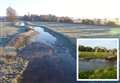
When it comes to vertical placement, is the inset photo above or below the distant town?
below

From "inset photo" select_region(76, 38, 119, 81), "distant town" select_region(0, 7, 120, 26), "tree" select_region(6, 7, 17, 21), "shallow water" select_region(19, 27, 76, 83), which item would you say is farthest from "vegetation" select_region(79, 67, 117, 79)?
"tree" select_region(6, 7, 17, 21)

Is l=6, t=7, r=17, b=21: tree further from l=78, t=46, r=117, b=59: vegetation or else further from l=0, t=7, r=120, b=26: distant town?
l=78, t=46, r=117, b=59: vegetation

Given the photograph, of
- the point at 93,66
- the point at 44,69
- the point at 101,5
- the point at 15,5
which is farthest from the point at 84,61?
the point at 15,5

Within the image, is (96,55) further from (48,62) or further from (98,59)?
(48,62)

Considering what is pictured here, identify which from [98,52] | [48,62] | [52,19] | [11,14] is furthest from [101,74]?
[11,14]

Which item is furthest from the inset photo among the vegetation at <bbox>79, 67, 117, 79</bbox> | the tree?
the tree

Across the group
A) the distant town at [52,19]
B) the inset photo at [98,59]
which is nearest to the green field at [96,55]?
the inset photo at [98,59]

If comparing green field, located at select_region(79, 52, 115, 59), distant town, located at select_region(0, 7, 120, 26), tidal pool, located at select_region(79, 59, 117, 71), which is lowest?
tidal pool, located at select_region(79, 59, 117, 71)

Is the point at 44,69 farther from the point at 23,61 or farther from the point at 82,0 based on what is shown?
the point at 82,0
